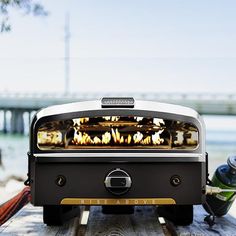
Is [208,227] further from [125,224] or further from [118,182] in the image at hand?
[118,182]

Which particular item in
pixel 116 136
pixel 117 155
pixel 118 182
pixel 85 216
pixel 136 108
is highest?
pixel 136 108

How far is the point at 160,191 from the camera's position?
3451 millimetres

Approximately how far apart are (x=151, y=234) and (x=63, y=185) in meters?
0.57

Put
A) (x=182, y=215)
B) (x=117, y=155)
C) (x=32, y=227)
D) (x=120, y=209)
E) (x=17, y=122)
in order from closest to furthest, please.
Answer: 1. (x=117, y=155)
2. (x=32, y=227)
3. (x=182, y=215)
4. (x=120, y=209)
5. (x=17, y=122)

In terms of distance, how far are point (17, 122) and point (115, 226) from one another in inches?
2285

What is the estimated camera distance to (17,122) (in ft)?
200

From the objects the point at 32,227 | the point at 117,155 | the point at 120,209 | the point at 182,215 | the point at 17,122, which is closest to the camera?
the point at 117,155

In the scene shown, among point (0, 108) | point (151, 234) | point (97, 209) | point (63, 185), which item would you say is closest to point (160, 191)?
point (151, 234)

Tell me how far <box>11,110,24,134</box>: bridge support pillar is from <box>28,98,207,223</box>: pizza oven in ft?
186

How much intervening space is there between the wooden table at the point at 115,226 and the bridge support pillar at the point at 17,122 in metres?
56.1

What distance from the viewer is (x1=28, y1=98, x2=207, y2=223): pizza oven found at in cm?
340

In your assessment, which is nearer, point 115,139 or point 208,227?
point 115,139

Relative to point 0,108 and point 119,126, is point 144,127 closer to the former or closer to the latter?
point 119,126

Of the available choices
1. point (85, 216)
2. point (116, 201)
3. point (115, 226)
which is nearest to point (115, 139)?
point (116, 201)
